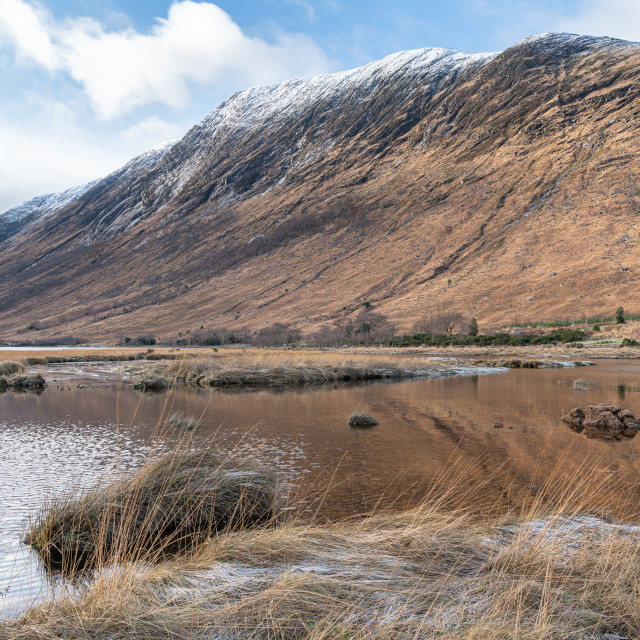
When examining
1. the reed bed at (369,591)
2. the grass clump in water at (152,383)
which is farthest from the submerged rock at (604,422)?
the grass clump in water at (152,383)

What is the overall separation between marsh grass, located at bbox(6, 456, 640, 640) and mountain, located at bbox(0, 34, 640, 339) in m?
64.2

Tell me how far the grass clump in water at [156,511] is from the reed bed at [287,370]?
57.7 feet

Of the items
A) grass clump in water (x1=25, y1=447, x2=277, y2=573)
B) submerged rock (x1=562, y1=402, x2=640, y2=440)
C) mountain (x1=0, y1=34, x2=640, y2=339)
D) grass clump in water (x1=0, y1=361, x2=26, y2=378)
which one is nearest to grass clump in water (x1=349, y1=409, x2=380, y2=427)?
submerged rock (x1=562, y1=402, x2=640, y2=440)

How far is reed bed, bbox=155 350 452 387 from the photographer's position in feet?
83.2

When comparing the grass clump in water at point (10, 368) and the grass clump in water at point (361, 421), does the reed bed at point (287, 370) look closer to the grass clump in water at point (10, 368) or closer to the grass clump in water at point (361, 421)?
the grass clump in water at point (10, 368)

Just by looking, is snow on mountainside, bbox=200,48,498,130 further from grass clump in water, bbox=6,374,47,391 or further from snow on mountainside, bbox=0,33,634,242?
grass clump in water, bbox=6,374,47,391

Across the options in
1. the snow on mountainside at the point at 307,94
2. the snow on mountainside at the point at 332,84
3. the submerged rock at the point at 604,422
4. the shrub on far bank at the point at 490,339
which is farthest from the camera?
the snow on mountainside at the point at 332,84

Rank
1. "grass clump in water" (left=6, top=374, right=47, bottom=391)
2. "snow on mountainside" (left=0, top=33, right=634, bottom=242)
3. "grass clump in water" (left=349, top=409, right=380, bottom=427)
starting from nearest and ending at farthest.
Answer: "grass clump in water" (left=349, top=409, right=380, bottom=427) → "grass clump in water" (left=6, top=374, right=47, bottom=391) → "snow on mountainside" (left=0, top=33, right=634, bottom=242)

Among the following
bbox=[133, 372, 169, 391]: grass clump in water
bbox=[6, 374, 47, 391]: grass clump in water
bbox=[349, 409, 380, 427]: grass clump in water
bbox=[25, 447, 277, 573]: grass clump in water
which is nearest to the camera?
bbox=[25, 447, 277, 573]: grass clump in water

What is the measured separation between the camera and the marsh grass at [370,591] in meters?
3.14

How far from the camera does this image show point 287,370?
26578 mm

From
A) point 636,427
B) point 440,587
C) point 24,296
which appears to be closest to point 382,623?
point 440,587

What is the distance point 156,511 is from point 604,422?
38.4 ft

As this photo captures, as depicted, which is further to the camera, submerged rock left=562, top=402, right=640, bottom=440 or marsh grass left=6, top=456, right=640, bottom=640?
submerged rock left=562, top=402, right=640, bottom=440
